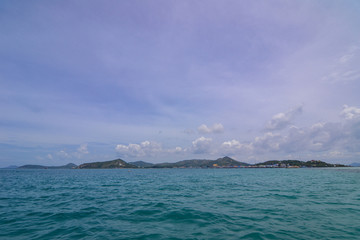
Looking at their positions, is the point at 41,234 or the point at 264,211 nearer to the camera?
the point at 41,234

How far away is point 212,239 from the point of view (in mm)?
11555

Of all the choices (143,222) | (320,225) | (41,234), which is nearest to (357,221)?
(320,225)

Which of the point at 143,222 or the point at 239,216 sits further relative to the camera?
the point at 239,216

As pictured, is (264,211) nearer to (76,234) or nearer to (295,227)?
(295,227)

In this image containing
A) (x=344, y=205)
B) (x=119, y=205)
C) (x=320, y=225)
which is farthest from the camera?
(x=119, y=205)

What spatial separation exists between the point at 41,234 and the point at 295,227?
1887 cm

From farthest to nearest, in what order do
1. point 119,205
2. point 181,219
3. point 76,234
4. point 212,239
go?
point 119,205, point 181,219, point 76,234, point 212,239

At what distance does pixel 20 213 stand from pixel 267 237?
2385cm

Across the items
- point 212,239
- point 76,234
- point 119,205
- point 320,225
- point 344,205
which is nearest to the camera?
point 212,239

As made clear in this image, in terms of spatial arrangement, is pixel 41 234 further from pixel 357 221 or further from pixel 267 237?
pixel 357 221

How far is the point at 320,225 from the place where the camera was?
543 inches

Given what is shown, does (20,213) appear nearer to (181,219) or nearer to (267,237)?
(181,219)

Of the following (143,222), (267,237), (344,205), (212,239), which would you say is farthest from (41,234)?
(344,205)

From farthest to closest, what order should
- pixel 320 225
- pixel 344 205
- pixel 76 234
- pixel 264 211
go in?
pixel 344 205
pixel 264 211
pixel 320 225
pixel 76 234
